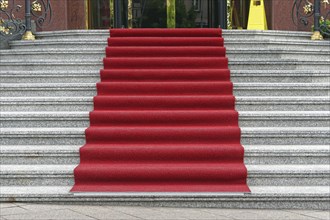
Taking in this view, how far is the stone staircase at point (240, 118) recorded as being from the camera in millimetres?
5219

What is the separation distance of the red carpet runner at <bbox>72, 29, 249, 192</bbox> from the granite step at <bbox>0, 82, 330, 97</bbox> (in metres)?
0.16

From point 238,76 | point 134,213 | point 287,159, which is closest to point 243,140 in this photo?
point 287,159

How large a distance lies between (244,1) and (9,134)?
814 cm

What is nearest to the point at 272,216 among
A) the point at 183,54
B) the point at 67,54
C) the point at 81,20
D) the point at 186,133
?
the point at 186,133

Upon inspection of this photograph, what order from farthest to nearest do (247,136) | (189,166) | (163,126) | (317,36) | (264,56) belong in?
(317,36), (264,56), (163,126), (247,136), (189,166)

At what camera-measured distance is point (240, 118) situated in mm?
6391

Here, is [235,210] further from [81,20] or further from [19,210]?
[81,20]

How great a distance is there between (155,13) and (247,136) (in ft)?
25.1

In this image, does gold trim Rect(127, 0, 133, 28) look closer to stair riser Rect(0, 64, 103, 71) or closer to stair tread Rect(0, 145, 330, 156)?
stair riser Rect(0, 64, 103, 71)


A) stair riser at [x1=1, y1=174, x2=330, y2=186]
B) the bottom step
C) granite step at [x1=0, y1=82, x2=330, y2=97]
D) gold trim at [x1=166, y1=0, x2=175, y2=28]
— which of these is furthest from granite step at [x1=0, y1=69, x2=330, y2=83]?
gold trim at [x1=166, y1=0, x2=175, y2=28]

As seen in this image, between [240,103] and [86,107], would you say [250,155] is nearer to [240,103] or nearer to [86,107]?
[240,103]

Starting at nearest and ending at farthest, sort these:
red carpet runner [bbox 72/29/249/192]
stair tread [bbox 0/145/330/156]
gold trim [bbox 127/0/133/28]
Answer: red carpet runner [bbox 72/29/249/192]
stair tread [bbox 0/145/330/156]
gold trim [bbox 127/0/133/28]

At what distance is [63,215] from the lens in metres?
4.82

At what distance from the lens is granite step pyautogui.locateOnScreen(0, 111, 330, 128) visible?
20.8 ft
